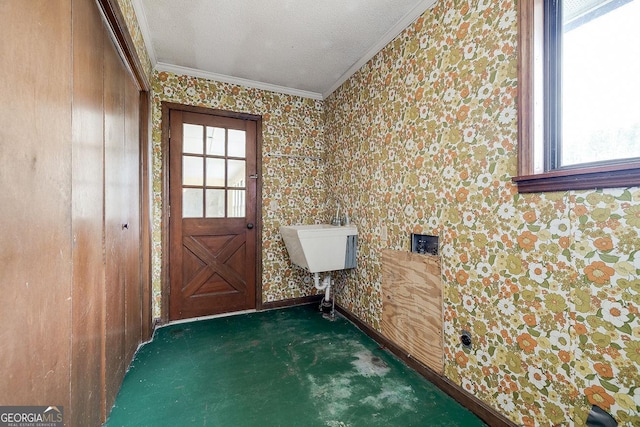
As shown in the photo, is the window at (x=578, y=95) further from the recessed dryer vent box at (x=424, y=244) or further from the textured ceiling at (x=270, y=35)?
the textured ceiling at (x=270, y=35)

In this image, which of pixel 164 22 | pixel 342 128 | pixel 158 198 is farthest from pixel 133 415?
pixel 342 128

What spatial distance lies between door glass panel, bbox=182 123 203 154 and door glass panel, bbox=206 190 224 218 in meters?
0.44

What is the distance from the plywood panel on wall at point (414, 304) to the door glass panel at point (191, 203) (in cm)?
188

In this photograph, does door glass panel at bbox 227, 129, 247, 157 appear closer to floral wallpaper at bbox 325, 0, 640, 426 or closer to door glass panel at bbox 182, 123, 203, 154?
door glass panel at bbox 182, 123, 203, 154

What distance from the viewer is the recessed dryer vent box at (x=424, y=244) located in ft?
5.92

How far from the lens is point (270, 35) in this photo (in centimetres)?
216

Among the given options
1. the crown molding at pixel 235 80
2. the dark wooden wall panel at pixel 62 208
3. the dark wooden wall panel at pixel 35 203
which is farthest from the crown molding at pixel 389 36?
the dark wooden wall panel at pixel 35 203

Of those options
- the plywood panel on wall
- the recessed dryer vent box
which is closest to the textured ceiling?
the recessed dryer vent box

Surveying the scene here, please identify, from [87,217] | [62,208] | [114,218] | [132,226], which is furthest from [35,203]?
[132,226]

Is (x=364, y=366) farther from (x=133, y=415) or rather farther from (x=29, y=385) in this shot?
(x=29, y=385)

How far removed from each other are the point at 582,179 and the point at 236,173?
8.85ft

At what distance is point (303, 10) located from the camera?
6.16 ft

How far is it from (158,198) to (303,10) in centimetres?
204

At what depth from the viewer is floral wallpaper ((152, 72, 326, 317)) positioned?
2822 millimetres
